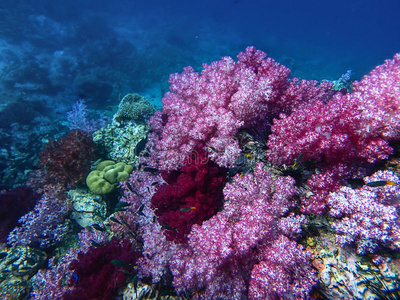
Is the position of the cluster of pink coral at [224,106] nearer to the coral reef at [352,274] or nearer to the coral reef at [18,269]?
the coral reef at [352,274]

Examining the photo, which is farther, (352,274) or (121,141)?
(121,141)

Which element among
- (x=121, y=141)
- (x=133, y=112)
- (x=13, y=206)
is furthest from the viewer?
(x=133, y=112)

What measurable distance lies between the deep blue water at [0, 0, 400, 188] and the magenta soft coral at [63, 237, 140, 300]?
30.0ft

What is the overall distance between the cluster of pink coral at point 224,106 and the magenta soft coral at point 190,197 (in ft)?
1.11

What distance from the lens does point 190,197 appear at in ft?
13.1

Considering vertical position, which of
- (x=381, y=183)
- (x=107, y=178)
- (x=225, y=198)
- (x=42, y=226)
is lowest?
(x=42, y=226)

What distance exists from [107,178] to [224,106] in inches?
173

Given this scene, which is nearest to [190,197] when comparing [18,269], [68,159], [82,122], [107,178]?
[107,178]

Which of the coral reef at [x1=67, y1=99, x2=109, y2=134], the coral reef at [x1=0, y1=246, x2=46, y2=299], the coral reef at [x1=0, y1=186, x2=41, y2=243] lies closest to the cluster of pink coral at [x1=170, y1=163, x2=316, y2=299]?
the coral reef at [x1=0, y1=246, x2=46, y2=299]

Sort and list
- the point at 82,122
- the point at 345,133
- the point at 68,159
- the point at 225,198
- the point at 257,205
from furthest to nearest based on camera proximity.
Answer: the point at 82,122
the point at 68,159
the point at 225,198
the point at 345,133
the point at 257,205

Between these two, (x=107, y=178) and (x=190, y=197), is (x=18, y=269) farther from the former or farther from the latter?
(x=190, y=197)

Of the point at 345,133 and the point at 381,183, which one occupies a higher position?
the point at 345,133

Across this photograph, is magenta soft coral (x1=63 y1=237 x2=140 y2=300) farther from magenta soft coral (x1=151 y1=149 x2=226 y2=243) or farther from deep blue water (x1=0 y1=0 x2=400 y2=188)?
deep blue water (x1=0 y1=0 x2=400 y2=188)

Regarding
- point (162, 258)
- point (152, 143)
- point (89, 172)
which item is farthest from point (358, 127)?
point (89, 172)
